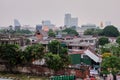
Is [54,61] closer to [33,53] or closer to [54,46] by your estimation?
[33,53]

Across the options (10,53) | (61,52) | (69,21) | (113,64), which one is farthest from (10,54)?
(69,21)

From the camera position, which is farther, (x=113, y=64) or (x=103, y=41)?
(x=103, y=41)

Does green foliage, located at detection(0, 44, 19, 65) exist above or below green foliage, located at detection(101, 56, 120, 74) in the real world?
above

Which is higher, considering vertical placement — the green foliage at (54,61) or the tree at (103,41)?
the tree at (103,41)

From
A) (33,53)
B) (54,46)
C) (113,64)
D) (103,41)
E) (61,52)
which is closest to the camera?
(113,64)

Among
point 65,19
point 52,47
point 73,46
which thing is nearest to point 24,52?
point 52,47

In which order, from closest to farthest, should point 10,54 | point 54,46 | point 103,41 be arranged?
point 10,54, point 54,46, point 103,41

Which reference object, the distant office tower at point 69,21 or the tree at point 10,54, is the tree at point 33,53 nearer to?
the tree at point 10,54

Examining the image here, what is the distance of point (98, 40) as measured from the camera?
43.1 m

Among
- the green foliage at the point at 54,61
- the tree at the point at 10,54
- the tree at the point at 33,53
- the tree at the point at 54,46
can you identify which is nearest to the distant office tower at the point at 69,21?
the tree at the point at 54,46

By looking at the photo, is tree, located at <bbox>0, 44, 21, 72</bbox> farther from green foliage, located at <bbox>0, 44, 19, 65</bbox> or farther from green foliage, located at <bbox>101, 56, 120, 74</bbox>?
green foliage, located at <bbox>101, 56, 120, 74</bbox>

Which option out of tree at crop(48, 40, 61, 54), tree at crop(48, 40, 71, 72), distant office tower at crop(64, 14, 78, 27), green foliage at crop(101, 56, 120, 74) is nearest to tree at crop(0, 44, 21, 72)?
tree at crop(48, 40, 71, 72)

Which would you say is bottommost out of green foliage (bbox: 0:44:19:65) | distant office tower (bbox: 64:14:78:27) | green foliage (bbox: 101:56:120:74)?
green foliage (bbox: 101:56:120:74)

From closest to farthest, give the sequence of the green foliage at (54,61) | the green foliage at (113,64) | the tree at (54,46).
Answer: the green foliage at (113,64), the green foliage at (54,61), the tree at (54,46)
